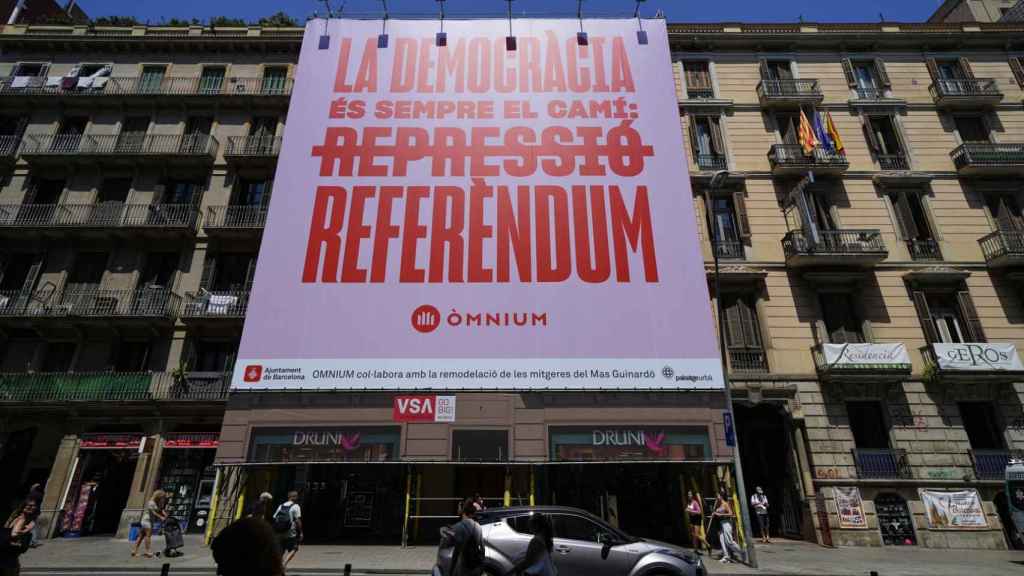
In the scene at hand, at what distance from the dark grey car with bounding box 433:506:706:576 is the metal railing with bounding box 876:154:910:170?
2051cm

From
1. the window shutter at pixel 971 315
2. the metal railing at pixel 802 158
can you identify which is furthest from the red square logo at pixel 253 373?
the window shutter at pixel 971 315

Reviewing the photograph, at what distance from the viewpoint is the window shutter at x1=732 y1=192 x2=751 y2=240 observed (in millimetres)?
19984

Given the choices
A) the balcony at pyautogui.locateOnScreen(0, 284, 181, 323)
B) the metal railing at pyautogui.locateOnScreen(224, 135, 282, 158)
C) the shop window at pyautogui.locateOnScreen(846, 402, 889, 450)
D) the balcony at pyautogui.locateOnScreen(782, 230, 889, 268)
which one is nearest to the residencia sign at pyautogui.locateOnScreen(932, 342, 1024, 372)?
the shop window at pyautogui.locateOnScreen(846, 402, 889, 450)

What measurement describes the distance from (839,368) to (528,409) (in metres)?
11.0

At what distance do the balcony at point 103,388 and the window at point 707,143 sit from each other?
21.2m

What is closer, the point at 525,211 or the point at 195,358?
the point at 525,211

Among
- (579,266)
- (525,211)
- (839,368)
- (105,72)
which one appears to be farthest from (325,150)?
(839,368)

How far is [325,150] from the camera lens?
63.9 ft

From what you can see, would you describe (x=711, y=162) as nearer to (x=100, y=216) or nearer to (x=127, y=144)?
(x=127, y=144)

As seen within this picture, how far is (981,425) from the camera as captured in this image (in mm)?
17656

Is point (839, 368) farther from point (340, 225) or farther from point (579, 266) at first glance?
point (340, 225)

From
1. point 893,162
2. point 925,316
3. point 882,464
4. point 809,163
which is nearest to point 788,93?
point 809,163

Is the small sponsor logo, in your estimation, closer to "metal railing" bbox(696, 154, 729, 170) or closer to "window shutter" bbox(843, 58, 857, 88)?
"metal railing" bbox(696, 154, 729, 170)

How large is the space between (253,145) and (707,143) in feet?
66.4
